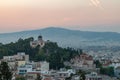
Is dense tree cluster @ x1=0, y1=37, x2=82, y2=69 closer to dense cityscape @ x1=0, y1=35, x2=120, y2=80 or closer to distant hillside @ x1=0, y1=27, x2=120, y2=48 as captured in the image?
dense cityscape @ x1=0, y1=35, x2=120, y2=80

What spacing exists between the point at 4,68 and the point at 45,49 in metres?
37.7

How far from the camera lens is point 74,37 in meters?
173

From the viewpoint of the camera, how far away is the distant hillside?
519 feet

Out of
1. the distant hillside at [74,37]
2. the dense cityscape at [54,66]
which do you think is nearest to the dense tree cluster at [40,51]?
the dense cityscape at [54,66]

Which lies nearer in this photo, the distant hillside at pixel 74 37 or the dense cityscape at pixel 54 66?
the dense cityscape at pixel 54 66

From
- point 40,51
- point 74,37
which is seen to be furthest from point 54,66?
point 74,37

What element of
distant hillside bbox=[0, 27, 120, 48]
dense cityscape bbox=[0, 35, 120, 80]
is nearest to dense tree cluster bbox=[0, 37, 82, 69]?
dense cityscape bbox=[0, 35, 120, 80]

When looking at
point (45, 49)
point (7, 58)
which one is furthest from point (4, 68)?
point (45, 49)

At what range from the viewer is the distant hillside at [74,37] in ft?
519

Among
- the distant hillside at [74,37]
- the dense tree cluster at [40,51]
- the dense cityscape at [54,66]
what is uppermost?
the distant hillside at [74,37]

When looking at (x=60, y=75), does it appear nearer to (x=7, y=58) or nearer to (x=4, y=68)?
(x=7, y=58)

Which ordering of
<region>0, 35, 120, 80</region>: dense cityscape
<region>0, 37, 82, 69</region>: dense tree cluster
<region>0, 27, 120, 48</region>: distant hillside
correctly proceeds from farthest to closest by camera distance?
<region>0, 27, 120, 48</region>: distant hillside < <region>0, 37, 82, 69</region>: dense tree cluster < <region>0, 35, 120, 80</region>: dense cityscape

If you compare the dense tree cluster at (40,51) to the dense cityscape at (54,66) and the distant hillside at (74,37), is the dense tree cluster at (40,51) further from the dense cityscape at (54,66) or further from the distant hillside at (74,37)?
the distant hillside at (74,37)

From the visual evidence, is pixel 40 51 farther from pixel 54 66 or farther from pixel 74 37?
pixel 74 37
